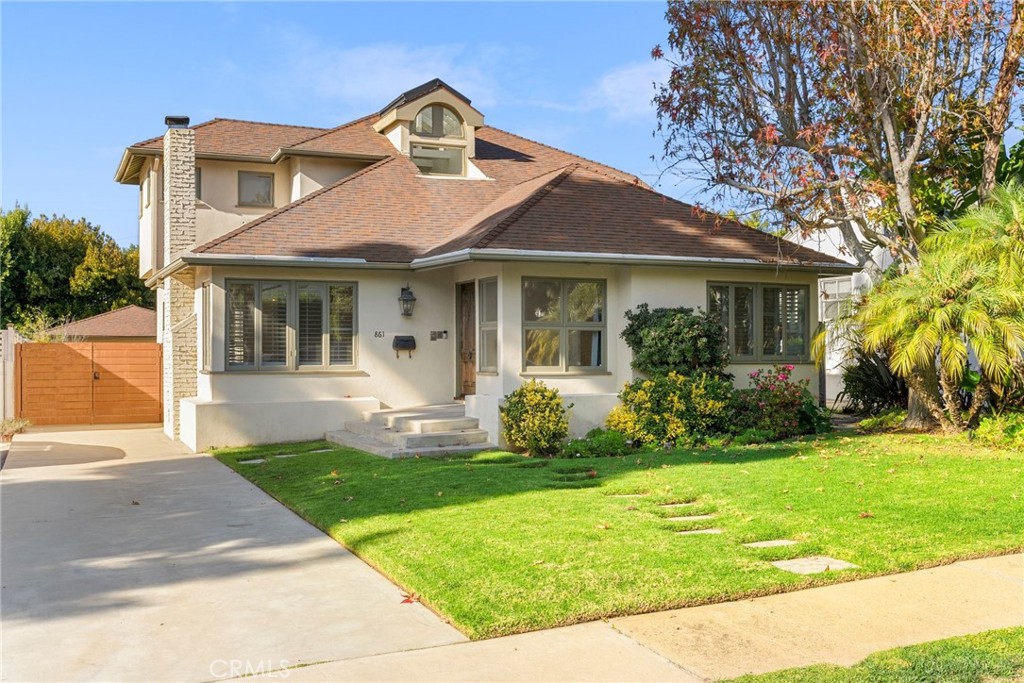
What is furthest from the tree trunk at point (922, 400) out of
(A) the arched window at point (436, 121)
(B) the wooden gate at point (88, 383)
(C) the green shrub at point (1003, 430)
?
(B) the wooden gate at point (88, 383)

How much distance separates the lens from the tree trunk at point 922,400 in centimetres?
1411

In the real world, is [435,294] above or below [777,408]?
above

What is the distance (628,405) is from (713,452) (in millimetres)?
1920

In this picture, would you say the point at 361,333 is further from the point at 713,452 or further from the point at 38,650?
the point at 38,650

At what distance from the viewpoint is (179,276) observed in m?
18.3

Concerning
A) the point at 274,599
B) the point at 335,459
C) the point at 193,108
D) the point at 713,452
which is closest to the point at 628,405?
the point at 713,452

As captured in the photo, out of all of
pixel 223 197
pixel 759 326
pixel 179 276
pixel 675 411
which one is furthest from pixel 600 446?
pixel 223 197

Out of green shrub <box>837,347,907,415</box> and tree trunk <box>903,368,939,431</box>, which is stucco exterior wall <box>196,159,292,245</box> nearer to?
green shrub <box>837,347,907,415</box>

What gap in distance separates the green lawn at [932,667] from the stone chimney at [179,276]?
15.3m

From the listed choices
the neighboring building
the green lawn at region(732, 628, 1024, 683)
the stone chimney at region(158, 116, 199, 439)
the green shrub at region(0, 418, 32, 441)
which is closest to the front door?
the stone chimney at region(158, 116, 199, 439)

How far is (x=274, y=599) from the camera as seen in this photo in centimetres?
644

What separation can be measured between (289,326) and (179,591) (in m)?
9.88

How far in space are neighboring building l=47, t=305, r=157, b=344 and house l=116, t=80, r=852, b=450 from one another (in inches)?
421

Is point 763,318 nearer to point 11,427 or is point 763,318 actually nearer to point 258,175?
point 258,175
